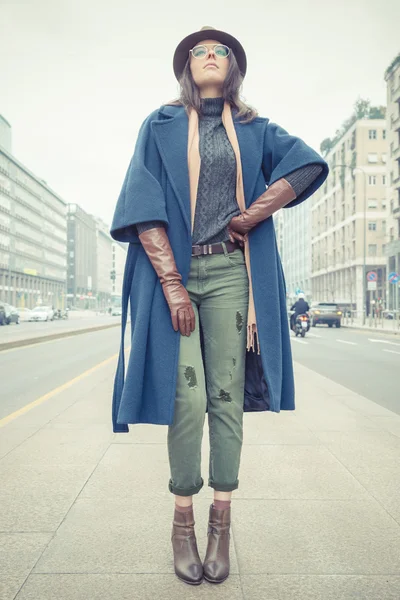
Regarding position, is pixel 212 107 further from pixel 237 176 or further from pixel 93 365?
pixel 93 365

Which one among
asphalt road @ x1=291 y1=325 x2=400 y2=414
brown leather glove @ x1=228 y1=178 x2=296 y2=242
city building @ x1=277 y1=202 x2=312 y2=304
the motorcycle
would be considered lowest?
asphalt road @ x1=291 y1=325 x2=400 y2=414

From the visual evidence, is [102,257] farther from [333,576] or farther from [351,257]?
[333,576]

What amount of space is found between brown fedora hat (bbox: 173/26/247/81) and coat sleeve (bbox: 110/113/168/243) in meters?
0.30

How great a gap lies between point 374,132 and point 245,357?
6344 cm

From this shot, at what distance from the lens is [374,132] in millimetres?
60625

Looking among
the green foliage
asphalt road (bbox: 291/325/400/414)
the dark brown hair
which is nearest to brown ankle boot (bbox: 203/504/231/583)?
A: the dark brown hair

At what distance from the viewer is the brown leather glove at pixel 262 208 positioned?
2.19 m

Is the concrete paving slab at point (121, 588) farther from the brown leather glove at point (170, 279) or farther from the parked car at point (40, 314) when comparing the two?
the parked car at point (40, 314)

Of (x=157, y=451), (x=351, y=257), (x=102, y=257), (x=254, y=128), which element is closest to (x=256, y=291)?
(x=254, y=128)

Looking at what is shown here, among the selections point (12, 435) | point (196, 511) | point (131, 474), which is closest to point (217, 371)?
point (196, 511)

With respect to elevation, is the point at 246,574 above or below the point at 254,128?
below

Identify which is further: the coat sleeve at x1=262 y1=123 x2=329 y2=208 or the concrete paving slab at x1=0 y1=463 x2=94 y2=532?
Answer: the concrete paving slab at x1=0 y1=463 x2=94 y2=532

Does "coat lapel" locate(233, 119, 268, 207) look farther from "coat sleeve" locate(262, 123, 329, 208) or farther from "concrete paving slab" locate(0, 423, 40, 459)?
"concrete paving slab" locate(0, 423, 40, 459)

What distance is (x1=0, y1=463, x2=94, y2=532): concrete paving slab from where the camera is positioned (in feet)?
8.60
